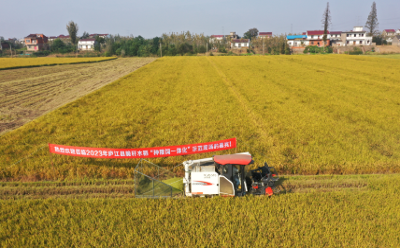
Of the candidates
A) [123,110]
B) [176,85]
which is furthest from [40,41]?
[123,110]

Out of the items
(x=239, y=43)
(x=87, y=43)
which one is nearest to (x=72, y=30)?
(x=87, y=43)

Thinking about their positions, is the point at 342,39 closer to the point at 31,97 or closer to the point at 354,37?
the point at 354,37

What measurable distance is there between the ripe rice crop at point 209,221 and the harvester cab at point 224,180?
0.28 metres

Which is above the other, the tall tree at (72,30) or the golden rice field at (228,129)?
the tall tree at (72,30)

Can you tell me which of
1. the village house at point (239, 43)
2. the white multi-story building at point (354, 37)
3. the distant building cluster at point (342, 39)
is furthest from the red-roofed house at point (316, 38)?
the village house at point (239, 43)

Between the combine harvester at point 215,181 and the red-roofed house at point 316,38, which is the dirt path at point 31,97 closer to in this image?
the combine harvester at point 215,181

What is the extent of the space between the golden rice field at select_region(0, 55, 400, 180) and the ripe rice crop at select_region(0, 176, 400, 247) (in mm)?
2386

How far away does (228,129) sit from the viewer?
14797 millimetres

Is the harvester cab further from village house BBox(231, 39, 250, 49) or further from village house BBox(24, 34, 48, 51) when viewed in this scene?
village house BBox(24, 34, 48, 51)

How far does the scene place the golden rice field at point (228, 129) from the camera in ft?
35.5

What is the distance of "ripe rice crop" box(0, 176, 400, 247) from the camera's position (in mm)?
6477

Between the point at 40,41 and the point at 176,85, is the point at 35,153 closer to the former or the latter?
the point at 176,85

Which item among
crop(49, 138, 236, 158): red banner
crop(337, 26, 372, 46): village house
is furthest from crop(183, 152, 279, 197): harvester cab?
crop(337, 26, 372, 46): village house

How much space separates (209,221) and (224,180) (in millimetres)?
1369
